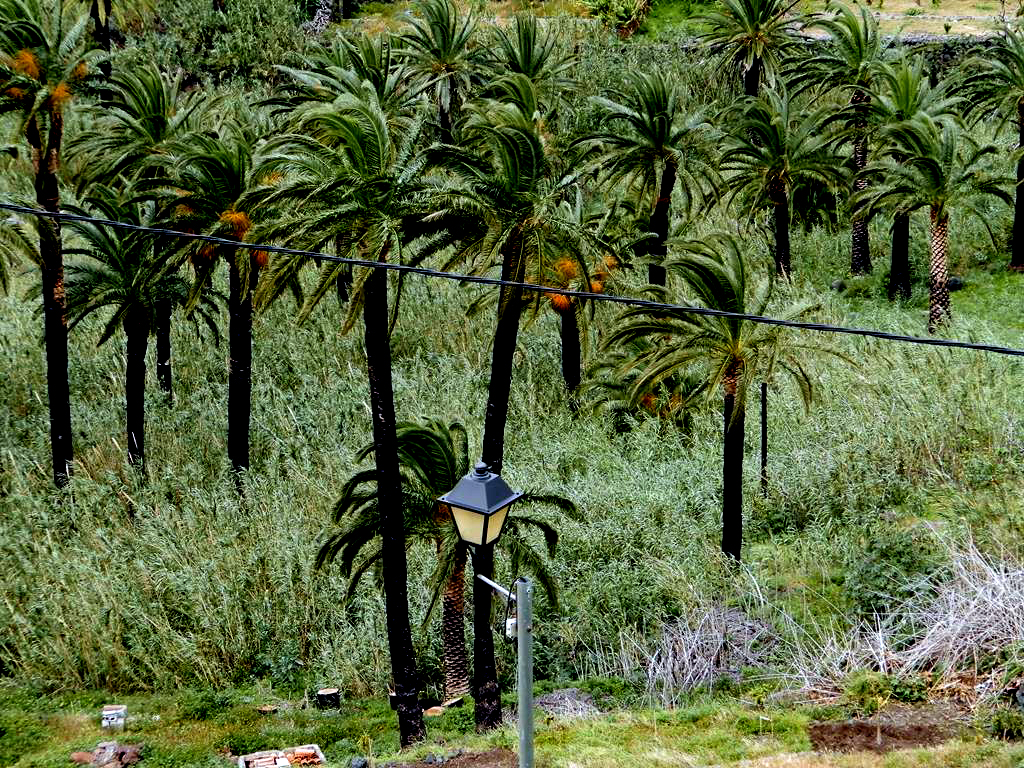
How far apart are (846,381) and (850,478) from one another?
3.78 metres

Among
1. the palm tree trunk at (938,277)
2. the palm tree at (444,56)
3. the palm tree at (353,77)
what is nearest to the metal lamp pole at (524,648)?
the palm tree at (353,77)

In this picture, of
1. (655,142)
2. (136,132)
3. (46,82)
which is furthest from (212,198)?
(655,142)

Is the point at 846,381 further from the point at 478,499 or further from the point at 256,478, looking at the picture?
the point at 478,499

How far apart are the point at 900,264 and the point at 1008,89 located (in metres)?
4.33

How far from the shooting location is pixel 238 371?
1842cm

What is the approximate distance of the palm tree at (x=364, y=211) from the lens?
10.7 metres

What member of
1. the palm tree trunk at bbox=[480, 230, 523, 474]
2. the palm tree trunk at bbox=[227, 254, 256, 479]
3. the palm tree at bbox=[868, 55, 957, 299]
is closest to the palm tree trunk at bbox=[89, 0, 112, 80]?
the palm tree trunk at bbox=[227, 254, 256, 479]

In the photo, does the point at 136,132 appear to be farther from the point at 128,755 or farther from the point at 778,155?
the point at 778,155

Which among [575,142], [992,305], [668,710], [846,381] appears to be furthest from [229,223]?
[992,305]

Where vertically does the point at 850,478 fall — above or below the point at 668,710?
above

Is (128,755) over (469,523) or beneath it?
beneath

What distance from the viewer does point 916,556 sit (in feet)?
43.4

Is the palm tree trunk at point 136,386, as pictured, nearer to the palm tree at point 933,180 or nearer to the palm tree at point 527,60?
the palm tree at point 527,60

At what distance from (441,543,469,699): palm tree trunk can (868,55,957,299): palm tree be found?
14.3m
